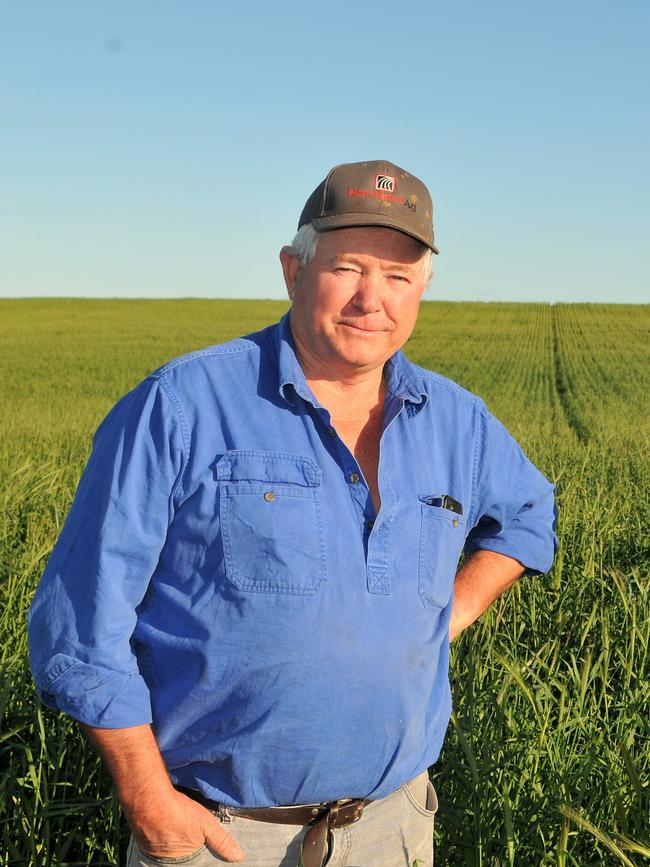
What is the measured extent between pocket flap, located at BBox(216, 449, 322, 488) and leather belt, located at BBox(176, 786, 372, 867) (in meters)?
0.58

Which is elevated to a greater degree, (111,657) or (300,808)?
(111,657)

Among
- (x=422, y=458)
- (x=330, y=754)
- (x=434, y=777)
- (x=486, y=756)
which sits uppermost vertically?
(x=422, y=458)

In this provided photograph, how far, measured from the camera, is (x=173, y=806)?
5.23 ft

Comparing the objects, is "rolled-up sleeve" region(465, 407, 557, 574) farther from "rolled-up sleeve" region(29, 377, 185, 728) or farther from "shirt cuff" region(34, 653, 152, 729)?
"shirt cuff" region(34, 653, 152, 729)

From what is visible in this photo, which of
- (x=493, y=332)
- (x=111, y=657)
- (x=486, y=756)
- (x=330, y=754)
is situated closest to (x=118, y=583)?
(x=111, y=657)

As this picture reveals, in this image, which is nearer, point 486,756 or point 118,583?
point 118,583

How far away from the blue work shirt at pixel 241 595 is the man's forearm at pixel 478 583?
1.08ft

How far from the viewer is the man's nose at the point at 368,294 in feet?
5.99

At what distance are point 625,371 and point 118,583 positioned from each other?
31.2 meters

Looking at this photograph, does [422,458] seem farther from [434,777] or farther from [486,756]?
[434,777]

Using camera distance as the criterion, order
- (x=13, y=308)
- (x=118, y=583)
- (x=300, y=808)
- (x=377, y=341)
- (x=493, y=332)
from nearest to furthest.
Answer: (x=118, y=583)
(x=300, y=808)
(x=377, y=341)
(x=493, y=332)
(x=13, y=308)

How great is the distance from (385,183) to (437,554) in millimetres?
723

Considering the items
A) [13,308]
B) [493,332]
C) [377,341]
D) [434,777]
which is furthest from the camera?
[13,308]

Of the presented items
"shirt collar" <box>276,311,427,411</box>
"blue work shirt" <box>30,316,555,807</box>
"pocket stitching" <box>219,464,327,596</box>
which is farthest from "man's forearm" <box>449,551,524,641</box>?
"pocket stitching" <box>219,464,327,596</box>
